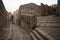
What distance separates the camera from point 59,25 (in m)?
7.77

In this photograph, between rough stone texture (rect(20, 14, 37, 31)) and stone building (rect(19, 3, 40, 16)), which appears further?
stone building (rect(19, 3, 40, 16))

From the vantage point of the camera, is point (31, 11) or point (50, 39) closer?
point (50, 39)

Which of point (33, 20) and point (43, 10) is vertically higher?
point (43, 10)

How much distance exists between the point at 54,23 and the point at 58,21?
1.04 ft

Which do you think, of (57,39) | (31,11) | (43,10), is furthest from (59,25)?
(31,11)

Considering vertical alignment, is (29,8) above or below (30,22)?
above

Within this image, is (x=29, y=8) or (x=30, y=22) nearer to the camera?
(x=30, y=22)

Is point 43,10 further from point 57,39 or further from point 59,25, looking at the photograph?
point 57,39

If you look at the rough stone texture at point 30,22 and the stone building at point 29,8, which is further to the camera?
the stone building at point 29,8

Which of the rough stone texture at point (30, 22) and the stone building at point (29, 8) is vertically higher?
the stone building at point (29, 8)

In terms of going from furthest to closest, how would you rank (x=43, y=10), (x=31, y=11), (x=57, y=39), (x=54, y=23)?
1. (x=31, y=11)
2. (x=43, y=10)
3. (x=54, y=23)
4. (x=57, y=39)

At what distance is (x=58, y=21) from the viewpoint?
27.1ft

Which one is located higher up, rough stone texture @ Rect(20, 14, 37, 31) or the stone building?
the stone building

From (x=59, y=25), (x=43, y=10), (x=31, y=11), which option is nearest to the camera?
(x=59, y=25)
